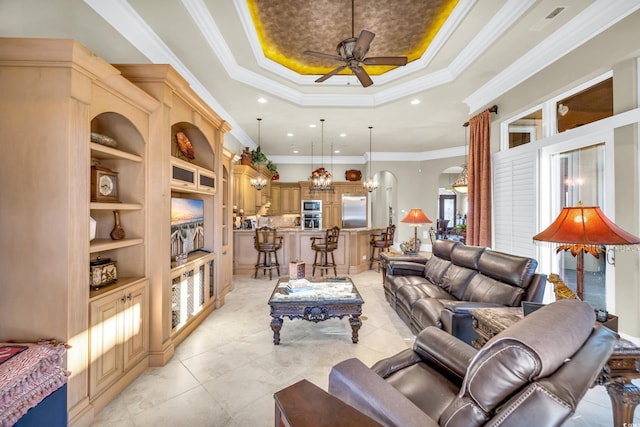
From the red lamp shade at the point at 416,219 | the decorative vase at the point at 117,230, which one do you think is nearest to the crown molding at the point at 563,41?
the red lamp shade at the point at 416,219

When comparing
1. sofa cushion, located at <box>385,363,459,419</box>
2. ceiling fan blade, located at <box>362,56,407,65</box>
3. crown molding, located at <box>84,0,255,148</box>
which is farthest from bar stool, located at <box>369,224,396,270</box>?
crown molding, located at <box>84,0,255,148</box>

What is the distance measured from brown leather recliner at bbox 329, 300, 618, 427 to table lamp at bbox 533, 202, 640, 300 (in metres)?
0.66

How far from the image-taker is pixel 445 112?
16.3 feet

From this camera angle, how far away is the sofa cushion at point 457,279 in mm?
3025

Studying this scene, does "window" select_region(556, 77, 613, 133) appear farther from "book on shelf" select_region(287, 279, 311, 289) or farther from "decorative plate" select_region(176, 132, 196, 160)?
"decorative plate" select_region(176, 132, 196, 160)

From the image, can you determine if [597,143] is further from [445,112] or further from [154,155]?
[154,155]

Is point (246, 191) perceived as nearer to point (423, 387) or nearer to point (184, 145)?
point (184, 145)

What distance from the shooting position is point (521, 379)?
2.69ft

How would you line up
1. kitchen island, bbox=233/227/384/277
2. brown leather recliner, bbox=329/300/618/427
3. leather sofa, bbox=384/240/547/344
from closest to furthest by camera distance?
brown leather recliner, bbox=329/300/618/427, leather sofa, bbox=384/240/547/344, kitchen island, bbox=233/227/384/277

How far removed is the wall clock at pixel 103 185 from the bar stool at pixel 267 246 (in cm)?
309

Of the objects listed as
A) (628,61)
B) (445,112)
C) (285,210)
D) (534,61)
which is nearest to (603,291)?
(628,61)

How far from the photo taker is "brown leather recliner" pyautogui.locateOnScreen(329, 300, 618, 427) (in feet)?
2.50

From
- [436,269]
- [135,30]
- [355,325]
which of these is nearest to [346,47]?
[135,30]

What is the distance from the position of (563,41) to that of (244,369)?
172 inches
